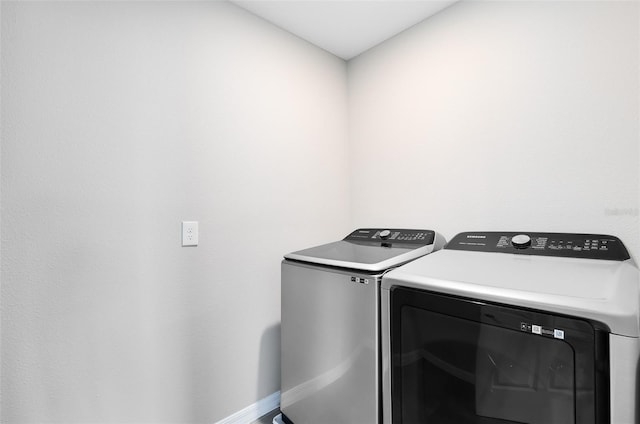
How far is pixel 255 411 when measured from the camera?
5.27 ft

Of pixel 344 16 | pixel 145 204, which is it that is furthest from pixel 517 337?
pixel 344 16

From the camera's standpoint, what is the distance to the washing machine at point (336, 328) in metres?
1.07

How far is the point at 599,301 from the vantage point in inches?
26.3

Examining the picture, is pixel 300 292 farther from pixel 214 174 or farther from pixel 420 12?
pixel 420 12

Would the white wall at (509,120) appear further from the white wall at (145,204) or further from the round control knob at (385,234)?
the white wall at (145,204)

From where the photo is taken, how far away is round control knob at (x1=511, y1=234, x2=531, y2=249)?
1.21m

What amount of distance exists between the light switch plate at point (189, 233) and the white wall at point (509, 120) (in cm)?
112

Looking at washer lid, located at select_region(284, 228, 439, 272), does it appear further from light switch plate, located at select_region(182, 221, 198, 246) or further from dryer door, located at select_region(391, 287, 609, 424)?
light switch plate, located at select_region(182, 221, 198, 246)

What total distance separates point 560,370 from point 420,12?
1.77 meters

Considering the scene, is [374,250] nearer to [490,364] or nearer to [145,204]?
[490,364]

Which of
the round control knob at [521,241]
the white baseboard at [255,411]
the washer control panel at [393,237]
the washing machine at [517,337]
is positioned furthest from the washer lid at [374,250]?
the white baseboard at [255,411]

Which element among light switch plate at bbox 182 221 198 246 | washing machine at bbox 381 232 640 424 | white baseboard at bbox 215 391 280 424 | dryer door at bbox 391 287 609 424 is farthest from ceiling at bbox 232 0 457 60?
white baseboard at bbox 215 391 280 424

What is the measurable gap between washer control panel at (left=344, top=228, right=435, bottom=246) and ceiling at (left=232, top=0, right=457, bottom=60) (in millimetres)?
1229

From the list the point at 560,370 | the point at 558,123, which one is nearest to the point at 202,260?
the point at 560,370
